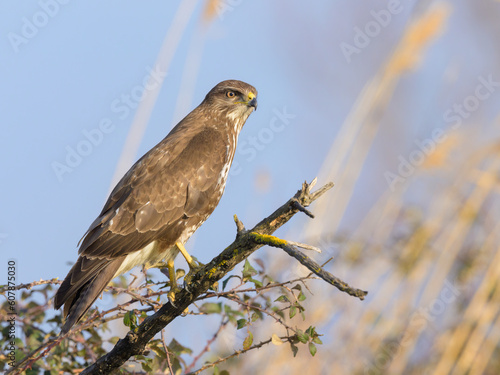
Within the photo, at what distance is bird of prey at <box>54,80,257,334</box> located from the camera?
3.65 meters

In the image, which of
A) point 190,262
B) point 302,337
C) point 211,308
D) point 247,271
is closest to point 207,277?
point 247,271

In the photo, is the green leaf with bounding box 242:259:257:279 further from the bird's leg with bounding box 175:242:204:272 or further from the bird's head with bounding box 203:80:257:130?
the bird's head with bounding box 203:80:257:130

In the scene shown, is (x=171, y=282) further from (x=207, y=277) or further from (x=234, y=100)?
(x=234, y=100)

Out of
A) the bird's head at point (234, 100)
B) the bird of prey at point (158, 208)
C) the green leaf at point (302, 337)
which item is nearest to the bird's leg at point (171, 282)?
the bird of prey at point (158, 208)

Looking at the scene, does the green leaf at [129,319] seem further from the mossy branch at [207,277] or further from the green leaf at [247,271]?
the green leaf at [247,271]

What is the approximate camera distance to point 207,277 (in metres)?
2.95

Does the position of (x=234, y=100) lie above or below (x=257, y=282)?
above

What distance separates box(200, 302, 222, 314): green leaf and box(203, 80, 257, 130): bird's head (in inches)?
68.0

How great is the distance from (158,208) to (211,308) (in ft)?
2.81

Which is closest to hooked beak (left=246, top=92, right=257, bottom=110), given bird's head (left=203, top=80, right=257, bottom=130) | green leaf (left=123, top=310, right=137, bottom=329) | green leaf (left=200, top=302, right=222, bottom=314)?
bird's head (left=203, top=80, right=257, bottom=130)

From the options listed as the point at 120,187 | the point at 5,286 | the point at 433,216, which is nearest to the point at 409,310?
the point at 433,216

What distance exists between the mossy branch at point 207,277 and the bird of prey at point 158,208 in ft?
1.58

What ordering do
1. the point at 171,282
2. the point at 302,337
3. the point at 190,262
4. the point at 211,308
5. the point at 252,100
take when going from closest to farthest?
the point at 302,337 → the point at 211,308 → the point at 171,282 → the point at 190,262 → the point at 252,100

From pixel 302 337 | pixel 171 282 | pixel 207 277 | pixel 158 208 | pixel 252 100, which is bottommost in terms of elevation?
pixel 302 337
